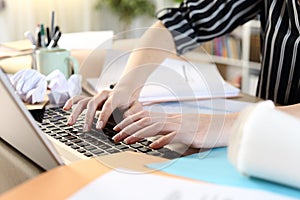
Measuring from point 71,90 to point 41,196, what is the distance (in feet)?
1.86

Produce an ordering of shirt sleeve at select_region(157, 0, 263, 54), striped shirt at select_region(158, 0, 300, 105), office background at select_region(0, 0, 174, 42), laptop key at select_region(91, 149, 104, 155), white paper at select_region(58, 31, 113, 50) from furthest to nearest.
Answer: office background at select_region(0, 0, 174, 42) → white paper at select_region(58, 31, 113, 50) → shirt sleeve at select_region(157, 0, 263, 54) → striped shirt at select_region(158, 0, 300, 105) → laptop key at select_region(91, 149, 104, 155)

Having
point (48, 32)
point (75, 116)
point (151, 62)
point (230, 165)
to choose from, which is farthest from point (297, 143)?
point (48, 32)

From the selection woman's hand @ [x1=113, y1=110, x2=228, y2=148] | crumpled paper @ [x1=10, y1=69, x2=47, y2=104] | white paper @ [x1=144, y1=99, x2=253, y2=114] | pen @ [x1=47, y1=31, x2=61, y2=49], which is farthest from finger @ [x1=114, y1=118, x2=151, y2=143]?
pen @ [x1=47, y1=31, x2=61, y2=49]

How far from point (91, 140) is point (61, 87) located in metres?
0.35

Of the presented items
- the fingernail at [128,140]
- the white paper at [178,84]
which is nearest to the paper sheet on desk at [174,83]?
the white paper at [178,84]

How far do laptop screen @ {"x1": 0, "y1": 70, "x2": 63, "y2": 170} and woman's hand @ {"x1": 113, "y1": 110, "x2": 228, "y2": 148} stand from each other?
15 cm

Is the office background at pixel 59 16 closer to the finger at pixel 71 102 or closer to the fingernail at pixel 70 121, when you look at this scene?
the finger at pixel 71 102

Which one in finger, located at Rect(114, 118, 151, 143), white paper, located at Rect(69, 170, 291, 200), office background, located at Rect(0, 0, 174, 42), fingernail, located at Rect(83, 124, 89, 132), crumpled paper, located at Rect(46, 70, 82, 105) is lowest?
office background, located at Rect(0, 0, 174, 42)

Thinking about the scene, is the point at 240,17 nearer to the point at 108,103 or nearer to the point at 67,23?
the point at 108,103

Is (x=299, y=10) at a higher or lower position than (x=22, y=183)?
higher

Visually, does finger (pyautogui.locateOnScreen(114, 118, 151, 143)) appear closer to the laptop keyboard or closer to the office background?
the laptop keyboard

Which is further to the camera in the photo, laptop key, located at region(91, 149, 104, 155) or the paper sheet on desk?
the paper sheet on desk

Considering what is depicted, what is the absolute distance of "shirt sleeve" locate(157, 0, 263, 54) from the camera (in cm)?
142

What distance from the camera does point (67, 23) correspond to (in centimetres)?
377
